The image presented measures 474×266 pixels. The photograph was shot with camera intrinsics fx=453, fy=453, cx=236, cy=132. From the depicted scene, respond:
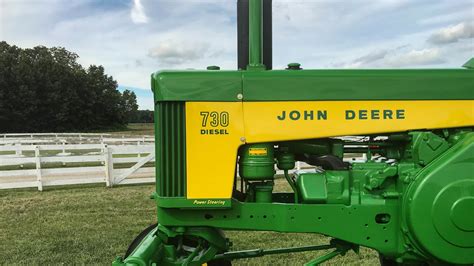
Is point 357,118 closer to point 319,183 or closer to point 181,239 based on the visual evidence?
point 319,183

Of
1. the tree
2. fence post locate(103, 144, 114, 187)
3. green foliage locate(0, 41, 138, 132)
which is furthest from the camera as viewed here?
the tree

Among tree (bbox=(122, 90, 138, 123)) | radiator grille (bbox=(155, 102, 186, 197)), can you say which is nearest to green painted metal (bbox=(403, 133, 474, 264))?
radiator grille (bbox=(155, 102, 186, 197))

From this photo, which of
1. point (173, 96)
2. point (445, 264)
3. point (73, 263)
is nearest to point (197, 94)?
point (173, 96)

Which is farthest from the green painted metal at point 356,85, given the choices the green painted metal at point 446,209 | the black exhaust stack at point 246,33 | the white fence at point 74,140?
the white fence at point 74,140

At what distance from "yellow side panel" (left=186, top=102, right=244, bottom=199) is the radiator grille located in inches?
1.6

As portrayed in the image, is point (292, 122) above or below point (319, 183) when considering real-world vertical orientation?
above

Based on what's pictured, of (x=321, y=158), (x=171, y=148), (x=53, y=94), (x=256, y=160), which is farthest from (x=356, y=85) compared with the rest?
(x=53, y=94)

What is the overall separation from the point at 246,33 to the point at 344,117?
2.86 feet

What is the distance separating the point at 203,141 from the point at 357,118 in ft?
3.38

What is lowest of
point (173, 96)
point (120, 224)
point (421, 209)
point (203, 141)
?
point (120, 224)

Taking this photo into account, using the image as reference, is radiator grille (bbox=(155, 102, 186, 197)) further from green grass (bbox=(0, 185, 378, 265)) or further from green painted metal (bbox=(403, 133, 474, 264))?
green grass (bbox=(0, 185, 378, 265))

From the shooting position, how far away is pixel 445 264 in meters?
3.09

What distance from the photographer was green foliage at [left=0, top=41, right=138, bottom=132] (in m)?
49.9

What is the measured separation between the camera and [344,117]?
9.84 ft
